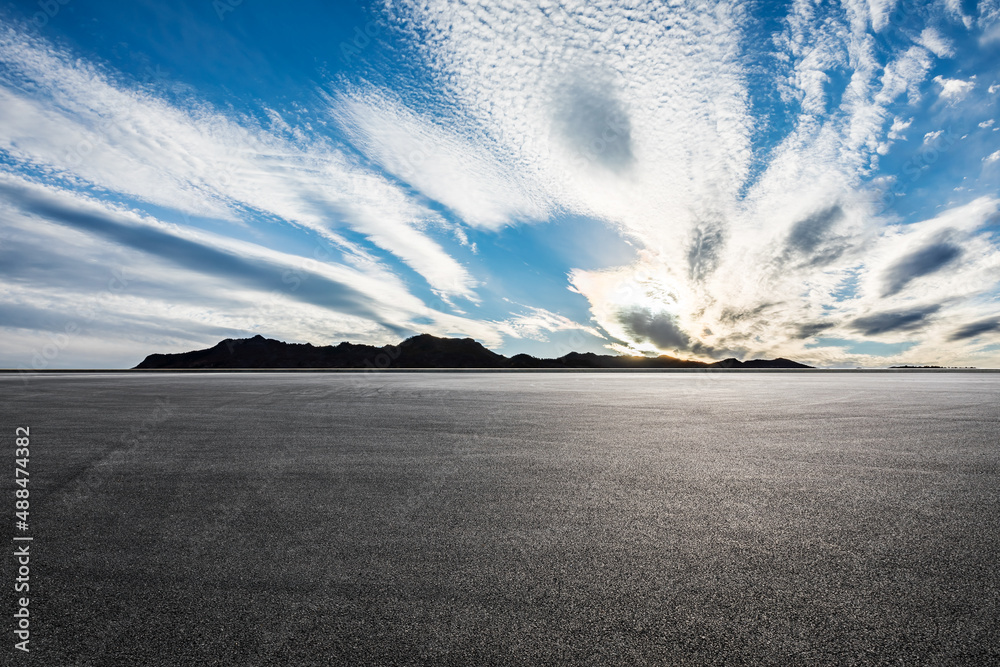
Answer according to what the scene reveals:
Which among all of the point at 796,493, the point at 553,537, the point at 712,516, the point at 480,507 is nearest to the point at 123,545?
the point at 480,507

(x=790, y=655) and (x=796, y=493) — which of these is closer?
(x=790, y=655)

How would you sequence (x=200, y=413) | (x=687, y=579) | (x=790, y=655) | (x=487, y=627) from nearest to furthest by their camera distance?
(x=790, y=655), (x=487, y=627), (x=687, y=579), (x=200, y=413)

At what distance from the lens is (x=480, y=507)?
5.11m

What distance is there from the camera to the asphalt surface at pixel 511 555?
108 inches

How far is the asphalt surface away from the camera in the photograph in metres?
2.74

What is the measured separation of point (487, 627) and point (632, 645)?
81 centimetres

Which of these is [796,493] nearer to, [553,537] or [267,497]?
[553,537]

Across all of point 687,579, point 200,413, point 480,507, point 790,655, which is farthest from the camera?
point 200,413

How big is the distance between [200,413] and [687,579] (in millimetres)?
14315

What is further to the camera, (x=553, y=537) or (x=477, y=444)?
(x=477, y=444)

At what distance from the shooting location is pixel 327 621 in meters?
2.94

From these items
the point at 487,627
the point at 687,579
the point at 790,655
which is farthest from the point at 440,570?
the point at 790,655

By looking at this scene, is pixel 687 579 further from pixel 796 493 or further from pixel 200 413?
pixel 200 413

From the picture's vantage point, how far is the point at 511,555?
3852mm
